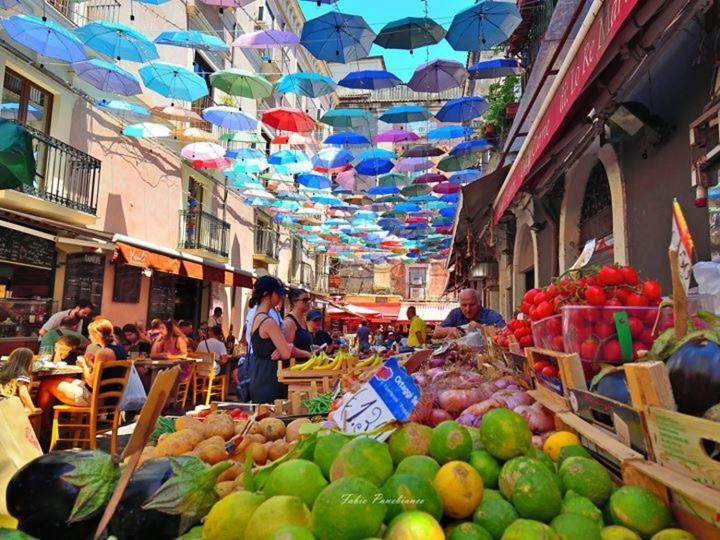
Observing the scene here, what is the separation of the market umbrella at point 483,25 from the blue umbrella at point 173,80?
5682 millimetres

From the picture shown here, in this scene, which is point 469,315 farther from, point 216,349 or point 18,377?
point 216,349

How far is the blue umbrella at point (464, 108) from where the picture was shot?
34.8ft

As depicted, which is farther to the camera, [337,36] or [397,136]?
[397,136]

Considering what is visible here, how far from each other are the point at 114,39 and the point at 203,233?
904cm

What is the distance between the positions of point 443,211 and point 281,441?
16878 millimetres

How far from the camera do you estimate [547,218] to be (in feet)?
26.0

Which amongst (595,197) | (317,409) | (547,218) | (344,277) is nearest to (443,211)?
(547,218)

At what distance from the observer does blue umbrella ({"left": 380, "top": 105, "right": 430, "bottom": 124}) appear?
37.0ft

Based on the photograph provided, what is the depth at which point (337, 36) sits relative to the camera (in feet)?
28.9

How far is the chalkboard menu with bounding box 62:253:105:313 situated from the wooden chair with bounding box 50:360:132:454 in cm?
592

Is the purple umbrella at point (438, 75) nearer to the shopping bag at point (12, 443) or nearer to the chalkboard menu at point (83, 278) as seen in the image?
the chalkboard menu at point (83, 278)

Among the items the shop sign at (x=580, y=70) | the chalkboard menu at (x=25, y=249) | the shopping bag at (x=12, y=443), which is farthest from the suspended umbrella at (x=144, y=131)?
the shopping bag at (x=12, y=443)

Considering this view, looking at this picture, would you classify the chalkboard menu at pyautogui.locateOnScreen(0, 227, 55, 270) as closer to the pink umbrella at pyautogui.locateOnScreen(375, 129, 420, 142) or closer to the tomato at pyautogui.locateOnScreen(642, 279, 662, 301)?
the pink umbrella at pyautogui.locateOnScreen(375, 129, 420, 142)

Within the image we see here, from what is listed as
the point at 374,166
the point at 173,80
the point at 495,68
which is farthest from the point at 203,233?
the point at 495,68
